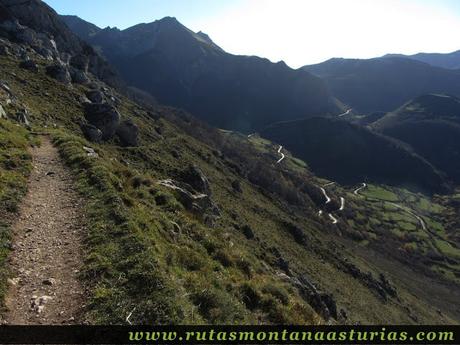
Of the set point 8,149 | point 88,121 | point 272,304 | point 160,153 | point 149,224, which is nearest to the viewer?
point 272,304

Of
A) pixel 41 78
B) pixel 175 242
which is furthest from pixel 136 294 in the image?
pixel 41 78

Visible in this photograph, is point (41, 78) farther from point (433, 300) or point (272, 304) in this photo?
point (433, 300)

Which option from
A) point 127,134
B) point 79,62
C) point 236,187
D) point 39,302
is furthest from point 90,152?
point 79,62

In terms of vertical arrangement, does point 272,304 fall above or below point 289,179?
above

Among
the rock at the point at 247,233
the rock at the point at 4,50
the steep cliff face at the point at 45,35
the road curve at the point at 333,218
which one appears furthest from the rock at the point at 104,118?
the road curve at the point at 333,218

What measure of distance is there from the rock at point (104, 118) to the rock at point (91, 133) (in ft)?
8.50

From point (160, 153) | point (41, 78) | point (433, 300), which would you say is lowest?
point (433, 300)

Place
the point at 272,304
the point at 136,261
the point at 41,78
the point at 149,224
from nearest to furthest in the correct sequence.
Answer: the point at 136,261, the point at 272,304, the point at 149,224, the point at 41,78

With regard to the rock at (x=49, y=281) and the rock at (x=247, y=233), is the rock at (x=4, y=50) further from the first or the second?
the rock at (x=49, y=281)

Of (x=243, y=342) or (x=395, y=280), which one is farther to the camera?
(x=395, y=280)

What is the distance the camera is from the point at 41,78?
7581 cm

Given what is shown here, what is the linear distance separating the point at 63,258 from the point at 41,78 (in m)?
70.0

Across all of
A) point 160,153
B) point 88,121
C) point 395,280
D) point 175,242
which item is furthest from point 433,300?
point 175,242

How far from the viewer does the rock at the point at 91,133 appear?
188 feet
